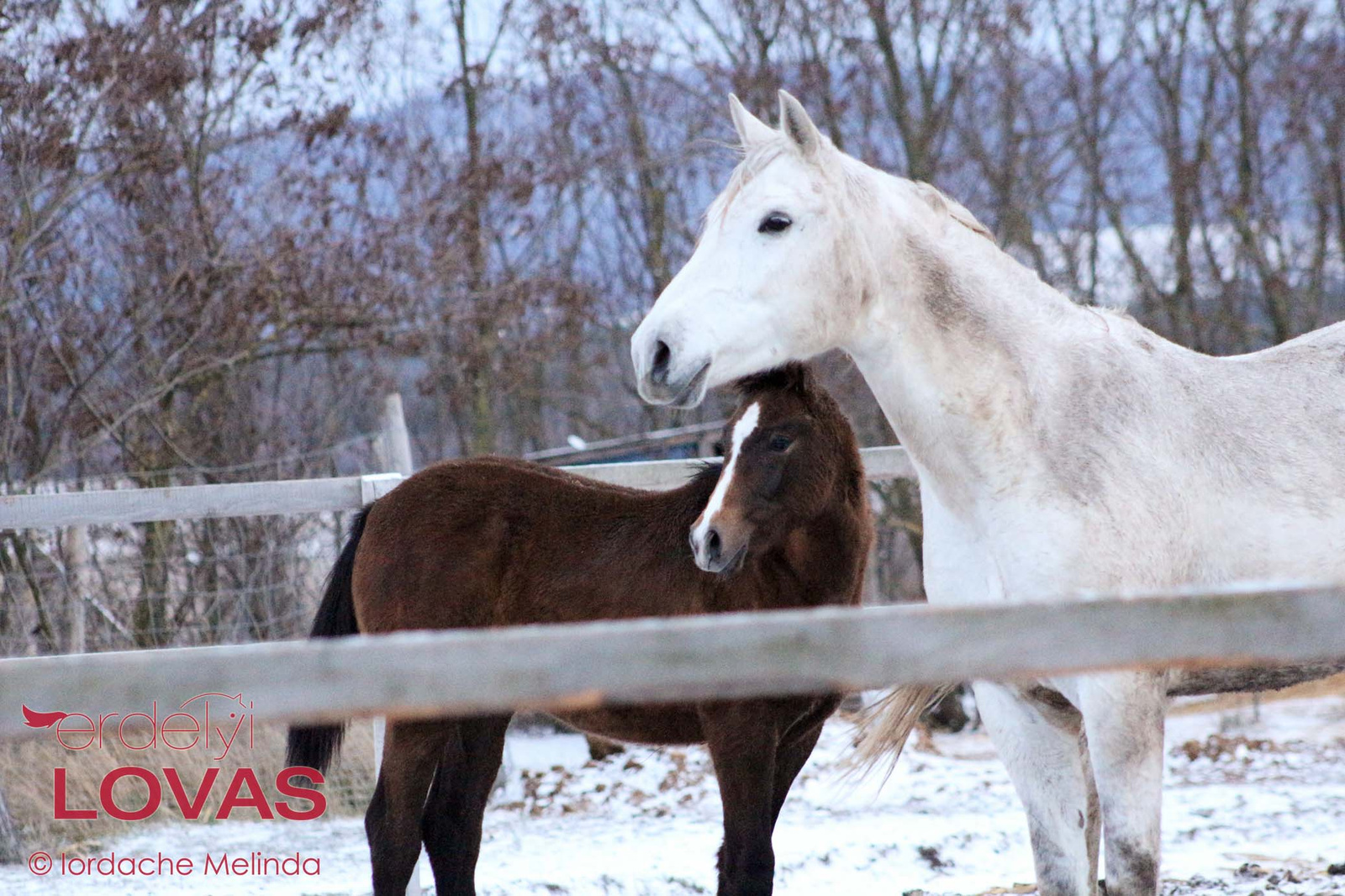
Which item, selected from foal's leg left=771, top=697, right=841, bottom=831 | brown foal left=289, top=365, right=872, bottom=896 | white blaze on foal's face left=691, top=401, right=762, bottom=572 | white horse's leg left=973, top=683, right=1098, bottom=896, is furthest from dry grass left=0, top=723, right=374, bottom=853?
white horse's leg left=973, top=683, right=1098, bottom=896

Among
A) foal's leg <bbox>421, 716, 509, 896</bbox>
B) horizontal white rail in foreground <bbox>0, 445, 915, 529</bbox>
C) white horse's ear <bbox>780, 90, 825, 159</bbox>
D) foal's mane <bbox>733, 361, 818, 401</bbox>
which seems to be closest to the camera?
white horse's ear <bbox>780, 90, 825, 159</bbox>

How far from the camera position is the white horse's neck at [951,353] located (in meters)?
2.41

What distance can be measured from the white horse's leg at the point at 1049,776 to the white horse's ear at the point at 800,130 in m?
1.19

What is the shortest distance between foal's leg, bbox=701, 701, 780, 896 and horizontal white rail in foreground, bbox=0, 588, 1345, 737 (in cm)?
172

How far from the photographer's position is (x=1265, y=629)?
124 centimetres

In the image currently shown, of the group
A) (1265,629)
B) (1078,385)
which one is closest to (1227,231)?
(1078,385)

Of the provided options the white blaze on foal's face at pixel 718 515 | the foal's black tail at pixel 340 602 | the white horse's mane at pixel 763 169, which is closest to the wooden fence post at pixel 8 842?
the foal's black tail at pixel 340 602

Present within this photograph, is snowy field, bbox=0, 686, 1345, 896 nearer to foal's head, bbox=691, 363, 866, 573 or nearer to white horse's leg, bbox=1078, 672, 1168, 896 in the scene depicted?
foal's head, bbox=691, 363, 866, 573

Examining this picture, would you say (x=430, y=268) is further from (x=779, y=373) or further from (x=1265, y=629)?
(x=1265, y=629)

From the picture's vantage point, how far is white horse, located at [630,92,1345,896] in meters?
2.28

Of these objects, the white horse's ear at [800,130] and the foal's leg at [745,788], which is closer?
the white horse's ear at [800,130]

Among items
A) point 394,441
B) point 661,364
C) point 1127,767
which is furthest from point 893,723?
point 394,441

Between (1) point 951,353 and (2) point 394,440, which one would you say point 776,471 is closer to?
(1) point 951,353

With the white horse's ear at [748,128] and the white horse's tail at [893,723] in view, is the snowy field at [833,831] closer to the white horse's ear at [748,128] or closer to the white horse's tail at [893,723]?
the white horse's tail at [893,723]
